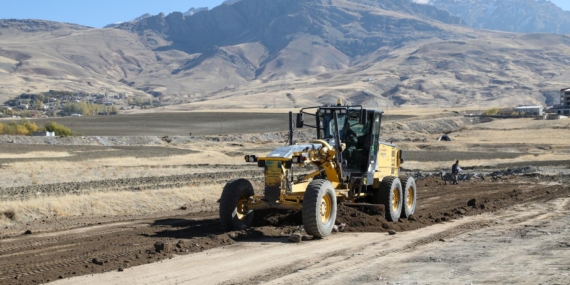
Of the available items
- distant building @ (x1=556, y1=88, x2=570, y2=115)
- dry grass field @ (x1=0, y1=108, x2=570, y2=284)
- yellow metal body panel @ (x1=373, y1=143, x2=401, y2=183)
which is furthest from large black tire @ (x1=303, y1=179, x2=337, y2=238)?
distant building @ (x1=556, y1=88, x2=570, y2=115)

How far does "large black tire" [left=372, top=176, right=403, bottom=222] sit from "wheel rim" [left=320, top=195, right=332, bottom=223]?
2.57 metres

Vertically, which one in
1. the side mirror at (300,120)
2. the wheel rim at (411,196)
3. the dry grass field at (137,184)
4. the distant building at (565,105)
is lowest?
the dry grass field at (137,184)

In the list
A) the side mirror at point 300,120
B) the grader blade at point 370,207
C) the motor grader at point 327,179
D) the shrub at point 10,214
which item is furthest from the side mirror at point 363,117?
the shrub at point 10,214

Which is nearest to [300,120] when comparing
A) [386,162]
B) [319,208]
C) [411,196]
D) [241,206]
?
[241,206]

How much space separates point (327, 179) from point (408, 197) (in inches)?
147

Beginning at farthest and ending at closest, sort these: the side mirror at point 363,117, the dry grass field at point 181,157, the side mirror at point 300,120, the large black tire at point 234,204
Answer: the dry grass field at point 181,157 → the side mirror at point 300,120 → the large black tire at point 234,204 → the side mirror at point 363,117

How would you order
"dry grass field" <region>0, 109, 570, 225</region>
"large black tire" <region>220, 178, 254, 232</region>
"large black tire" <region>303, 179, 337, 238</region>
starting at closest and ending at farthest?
1. "large black tire" <region>303, 179, 337, 238</region>
2. "large black tire" <region>220, 178, 254, 232</region>
3. "dry grass field" <region>0, 109, 570, 225</region>

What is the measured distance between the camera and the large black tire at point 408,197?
1962 cm

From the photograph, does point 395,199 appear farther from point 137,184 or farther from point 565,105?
point 565,105

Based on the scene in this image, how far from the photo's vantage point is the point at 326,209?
16.5 metres

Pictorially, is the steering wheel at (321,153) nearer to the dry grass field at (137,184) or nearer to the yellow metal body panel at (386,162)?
the dry grass field at (137,184)

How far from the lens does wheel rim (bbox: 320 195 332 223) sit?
16281 millimetres

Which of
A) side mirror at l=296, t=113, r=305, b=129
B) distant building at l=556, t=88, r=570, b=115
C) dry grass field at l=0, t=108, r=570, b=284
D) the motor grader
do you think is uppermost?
distant building at l=556, t=88, r=570, b=115

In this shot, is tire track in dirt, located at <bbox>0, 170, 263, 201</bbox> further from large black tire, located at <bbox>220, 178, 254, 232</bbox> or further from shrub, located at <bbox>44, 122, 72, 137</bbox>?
shrub, located at <bbox>44, 122, 72, 137</bbox>
